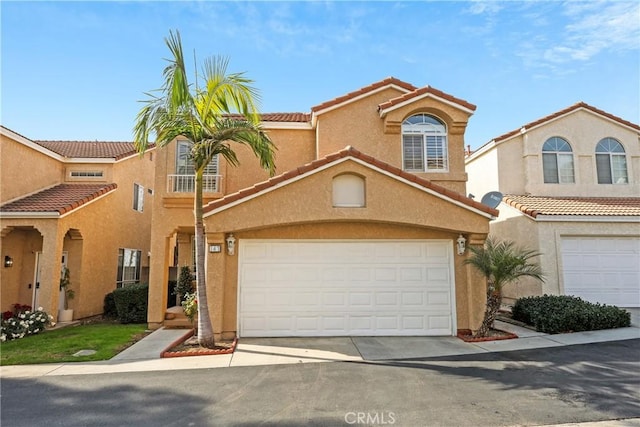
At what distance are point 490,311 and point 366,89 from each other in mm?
8926

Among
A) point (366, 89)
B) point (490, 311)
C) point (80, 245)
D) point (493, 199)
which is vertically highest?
point (366, 89)

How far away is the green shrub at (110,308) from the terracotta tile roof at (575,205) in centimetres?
1703

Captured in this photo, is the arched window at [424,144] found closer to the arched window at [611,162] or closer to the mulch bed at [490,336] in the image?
the mulch bed at [490,336]

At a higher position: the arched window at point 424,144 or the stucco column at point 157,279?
the arched window at point 424,144

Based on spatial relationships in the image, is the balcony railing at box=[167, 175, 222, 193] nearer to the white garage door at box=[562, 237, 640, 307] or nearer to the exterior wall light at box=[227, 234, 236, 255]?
the exterior wall light at box=[227, 234, 236, 255]

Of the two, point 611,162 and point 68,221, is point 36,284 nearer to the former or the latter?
point 68,221

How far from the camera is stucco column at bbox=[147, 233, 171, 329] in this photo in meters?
13.3

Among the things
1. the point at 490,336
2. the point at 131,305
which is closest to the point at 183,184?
the point at 131,305

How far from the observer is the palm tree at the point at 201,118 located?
932cm

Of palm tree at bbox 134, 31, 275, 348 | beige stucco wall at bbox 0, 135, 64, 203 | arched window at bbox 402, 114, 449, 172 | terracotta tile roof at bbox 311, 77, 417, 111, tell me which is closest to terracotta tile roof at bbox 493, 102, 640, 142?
arched window at bbox 402, 114, 449, 172

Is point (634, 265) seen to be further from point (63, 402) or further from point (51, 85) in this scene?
point (51, 85)

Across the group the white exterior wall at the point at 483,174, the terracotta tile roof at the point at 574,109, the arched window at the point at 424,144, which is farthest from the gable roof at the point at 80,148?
the terracotta tile roof at the point at 574,109

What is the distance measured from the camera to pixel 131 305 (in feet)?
49.2

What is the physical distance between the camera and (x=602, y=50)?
12.3 m
